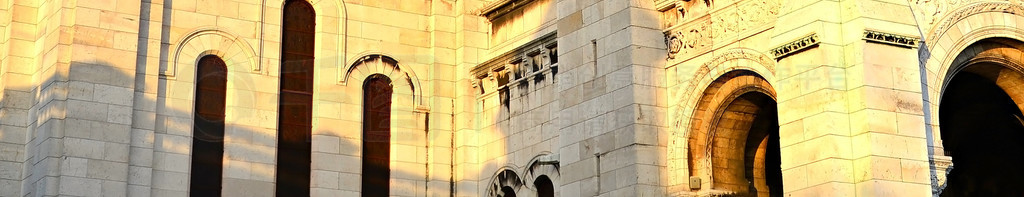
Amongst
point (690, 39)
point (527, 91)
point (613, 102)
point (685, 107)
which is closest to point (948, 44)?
point (690, 39)

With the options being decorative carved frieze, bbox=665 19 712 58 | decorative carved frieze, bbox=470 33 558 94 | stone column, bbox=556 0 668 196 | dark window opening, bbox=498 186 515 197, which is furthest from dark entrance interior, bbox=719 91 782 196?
dark window opening, bbox=498 186 515 197

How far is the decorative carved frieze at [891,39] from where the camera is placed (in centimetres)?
2269

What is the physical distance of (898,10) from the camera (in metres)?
23.3

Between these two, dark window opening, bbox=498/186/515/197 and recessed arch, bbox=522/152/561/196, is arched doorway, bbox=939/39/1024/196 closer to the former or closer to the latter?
recessed arch, bbox=522/152/561/196

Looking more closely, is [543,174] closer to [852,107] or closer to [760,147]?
[760,147]

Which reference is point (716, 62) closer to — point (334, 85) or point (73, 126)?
point (334, 85)

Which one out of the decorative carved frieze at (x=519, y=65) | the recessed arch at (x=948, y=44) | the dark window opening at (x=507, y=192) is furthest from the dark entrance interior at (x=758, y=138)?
the dark window opening at (x=507, y=192)

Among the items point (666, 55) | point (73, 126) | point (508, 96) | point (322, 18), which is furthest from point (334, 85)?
point (666, 55)

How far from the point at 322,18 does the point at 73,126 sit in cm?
569

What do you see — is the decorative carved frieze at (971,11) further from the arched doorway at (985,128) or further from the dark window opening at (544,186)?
the dark window opening at (544,186)

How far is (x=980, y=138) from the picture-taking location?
30.5 m

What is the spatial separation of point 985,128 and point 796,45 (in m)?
8.52

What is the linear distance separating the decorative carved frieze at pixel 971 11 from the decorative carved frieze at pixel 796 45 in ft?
7.14

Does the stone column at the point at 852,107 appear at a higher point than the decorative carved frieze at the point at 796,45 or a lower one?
lower
